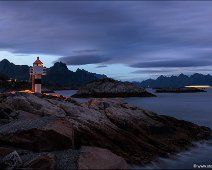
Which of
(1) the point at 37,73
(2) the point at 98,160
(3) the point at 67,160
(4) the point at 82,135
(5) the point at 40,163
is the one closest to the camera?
(5) the point at 40,163

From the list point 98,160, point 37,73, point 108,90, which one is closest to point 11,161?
point 98,160

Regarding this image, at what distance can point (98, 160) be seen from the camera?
34.5 feet

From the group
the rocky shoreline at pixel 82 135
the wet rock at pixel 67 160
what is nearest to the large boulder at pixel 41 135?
the rocky shoreline at pixel 82 135

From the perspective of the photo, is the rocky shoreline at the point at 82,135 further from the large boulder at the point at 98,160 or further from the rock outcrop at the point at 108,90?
the rock outcrop at the point at 108,90

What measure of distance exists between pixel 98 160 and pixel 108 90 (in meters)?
97.9

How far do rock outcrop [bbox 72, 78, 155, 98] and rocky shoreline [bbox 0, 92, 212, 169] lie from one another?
8412 cm

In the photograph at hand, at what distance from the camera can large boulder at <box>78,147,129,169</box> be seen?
10250mm

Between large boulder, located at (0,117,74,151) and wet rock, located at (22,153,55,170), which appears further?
large boulder, located at (0,117,74,151)

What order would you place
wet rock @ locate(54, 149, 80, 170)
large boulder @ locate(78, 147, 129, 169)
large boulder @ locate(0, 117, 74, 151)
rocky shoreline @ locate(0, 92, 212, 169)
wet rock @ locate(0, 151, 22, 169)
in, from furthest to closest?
large boulder @ locate(0, 117, 74, 151) → rocky shoreline @ locate(0, 92, 212, 169) → wet rock @ locate(0, 151, 22, 169) → wet rock @ locate(54, 149, 80, 170) → large boulder @ locate(78, 147, 129, 169)

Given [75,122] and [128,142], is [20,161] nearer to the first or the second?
[75,122]

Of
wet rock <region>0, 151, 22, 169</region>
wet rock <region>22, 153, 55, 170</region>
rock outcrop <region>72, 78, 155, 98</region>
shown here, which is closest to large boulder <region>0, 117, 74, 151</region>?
wet rock <region>0, 151, 22, 169</region>

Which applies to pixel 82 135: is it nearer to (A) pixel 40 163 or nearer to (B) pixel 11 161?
(B) pixel 11 161

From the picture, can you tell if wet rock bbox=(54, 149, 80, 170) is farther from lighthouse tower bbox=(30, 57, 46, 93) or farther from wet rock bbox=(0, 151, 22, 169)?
lighthouse tower bbox=(30, 57, 46, 93)

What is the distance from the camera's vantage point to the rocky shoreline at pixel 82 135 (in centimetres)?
1085
